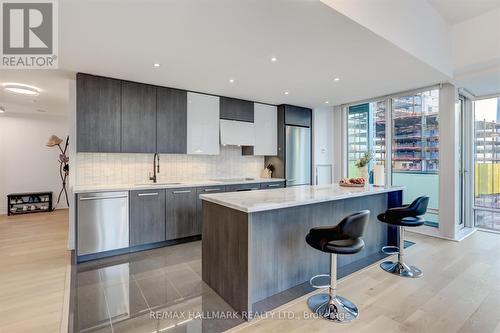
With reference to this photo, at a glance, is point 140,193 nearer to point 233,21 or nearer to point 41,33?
point 41,33

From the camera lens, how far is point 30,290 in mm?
2553

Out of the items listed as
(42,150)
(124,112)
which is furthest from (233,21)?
(42,150)

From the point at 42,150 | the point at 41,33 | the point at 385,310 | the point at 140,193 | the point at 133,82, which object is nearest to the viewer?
the point at 385,310

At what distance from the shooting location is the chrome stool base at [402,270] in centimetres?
289

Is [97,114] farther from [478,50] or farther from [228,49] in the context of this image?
[478,50]

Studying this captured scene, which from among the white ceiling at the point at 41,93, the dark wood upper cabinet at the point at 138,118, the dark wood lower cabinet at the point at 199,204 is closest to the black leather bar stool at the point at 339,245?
the dark wood lower cabinet at the point at 199,204

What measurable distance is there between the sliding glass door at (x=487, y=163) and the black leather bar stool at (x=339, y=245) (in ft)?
14.8

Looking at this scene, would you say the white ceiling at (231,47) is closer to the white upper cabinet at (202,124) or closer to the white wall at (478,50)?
the white upper cabinet at (202,124)

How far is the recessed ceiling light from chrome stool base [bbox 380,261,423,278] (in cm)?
634

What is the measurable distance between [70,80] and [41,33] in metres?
1.49

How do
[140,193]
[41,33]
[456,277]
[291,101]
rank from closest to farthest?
[41,33] < [456,277] < [140,193] < [291,101]

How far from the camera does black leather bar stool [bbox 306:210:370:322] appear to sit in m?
2.02

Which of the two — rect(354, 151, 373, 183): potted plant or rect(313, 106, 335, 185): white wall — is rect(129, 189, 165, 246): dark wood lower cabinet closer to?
rect(354, 151, 373, 183): potted plant

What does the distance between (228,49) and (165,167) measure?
2.58 m
